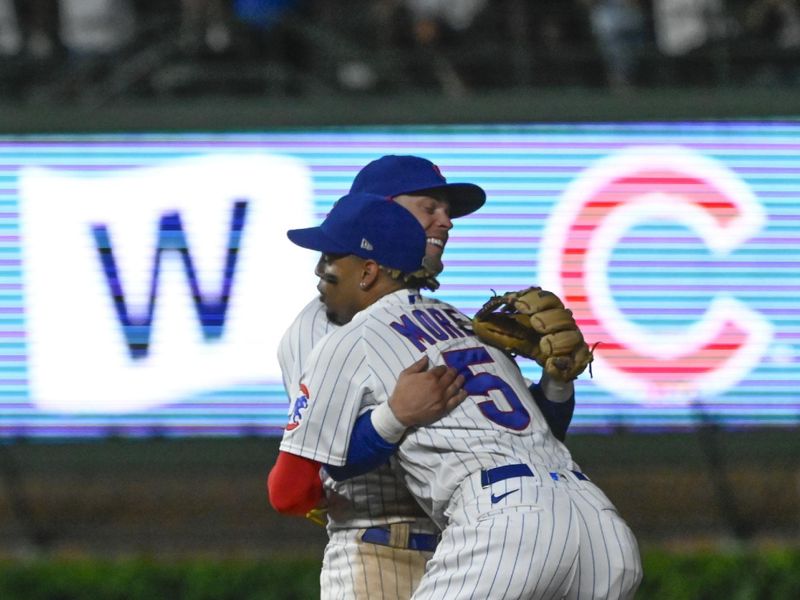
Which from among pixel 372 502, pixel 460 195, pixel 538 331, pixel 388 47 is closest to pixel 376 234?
pixel 460 195

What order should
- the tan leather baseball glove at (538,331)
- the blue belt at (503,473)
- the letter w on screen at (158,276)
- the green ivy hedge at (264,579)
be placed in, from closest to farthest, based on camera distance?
the blue belt at (503,473) → the tan leather baseball glove at (538,331) → the green ivy hedge at (264,579) → the letter w on screen at (158,276)

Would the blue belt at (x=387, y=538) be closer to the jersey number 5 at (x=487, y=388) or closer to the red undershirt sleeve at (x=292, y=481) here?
the red undershirt sleeve at (x=292, y=481)

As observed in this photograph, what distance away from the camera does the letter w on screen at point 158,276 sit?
380 inches

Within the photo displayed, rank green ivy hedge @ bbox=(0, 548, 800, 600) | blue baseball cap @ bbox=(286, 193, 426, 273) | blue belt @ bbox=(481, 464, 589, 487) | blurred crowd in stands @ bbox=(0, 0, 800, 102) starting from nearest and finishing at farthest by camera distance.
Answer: blue belt @ bbox=(481, 464, 589, 487)
blue baseball cap @ bbox=(286, 193, 426, 273)
green ivy hedge @ bbox=(0, 548, 800, 600)
blurred crowd in stands @ bbox=(0, 0, 800, 102)

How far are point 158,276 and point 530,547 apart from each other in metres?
6.17

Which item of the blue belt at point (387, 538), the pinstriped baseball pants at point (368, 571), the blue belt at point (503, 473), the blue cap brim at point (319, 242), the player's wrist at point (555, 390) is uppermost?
the blue cap brim at point (319, 242)

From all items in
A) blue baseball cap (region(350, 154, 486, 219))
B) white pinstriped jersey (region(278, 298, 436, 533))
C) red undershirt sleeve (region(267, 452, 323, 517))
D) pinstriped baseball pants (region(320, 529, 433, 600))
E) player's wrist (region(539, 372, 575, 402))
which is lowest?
pinstriped baseball pants (region(320, 529, 433, 600))

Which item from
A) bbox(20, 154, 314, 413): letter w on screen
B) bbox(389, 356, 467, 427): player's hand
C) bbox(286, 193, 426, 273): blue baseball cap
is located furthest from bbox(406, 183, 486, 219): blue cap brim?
bbox(20, 154, 314, 413): letter w on screen

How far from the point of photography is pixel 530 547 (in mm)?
3873

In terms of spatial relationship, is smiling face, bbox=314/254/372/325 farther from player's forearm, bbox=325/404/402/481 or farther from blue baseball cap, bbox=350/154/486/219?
player's forearm, bbox=325/404/402/481

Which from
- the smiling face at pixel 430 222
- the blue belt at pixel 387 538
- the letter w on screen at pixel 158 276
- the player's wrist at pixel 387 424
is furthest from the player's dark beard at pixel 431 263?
the letter w on screen at pixel 158 276

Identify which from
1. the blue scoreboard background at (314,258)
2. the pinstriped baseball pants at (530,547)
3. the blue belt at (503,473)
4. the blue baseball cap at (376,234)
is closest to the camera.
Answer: the pinstriped baseball pants at (530,547)

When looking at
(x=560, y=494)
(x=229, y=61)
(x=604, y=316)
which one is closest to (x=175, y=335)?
(x=229, y=61)

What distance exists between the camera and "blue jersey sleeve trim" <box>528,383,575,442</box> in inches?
178
